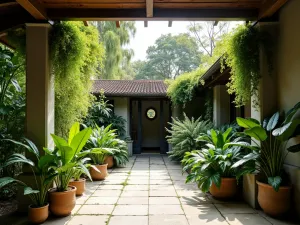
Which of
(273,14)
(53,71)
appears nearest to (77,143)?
(53,71)

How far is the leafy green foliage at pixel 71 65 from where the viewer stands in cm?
379

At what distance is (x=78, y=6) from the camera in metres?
3.67

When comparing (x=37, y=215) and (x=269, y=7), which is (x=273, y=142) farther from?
(x=37, y=215)

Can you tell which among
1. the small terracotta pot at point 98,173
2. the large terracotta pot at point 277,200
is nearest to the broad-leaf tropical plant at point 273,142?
the large terracotta pot at point 277,200

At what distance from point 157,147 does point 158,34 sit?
14.1 m

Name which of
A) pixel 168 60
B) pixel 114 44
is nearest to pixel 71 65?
A: pixel 114 44

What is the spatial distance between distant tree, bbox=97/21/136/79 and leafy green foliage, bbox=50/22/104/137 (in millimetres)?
10131

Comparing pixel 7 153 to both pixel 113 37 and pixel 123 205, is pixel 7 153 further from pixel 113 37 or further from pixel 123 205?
pixel 113 37

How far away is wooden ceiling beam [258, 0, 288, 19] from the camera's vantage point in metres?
3.22

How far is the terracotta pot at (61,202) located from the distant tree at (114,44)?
38.8 feet

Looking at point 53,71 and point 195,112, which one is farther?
point 195,112

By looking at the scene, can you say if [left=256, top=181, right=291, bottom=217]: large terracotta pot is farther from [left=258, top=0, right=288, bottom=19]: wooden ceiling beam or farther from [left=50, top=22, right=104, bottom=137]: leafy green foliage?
[left=50, top=22, right=104, bottom=137]: leafy green foliage

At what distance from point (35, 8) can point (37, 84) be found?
3.59ft

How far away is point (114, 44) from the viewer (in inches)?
577
